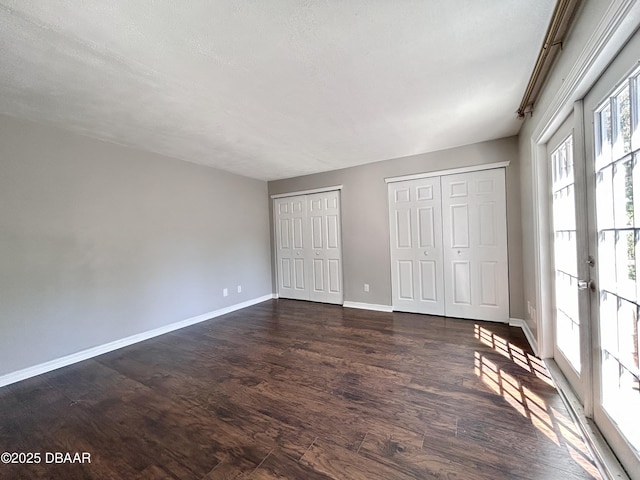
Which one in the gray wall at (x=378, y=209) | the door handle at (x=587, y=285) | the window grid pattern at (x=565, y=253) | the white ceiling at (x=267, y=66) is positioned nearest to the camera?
the white ceiling at (x=267, y=66)

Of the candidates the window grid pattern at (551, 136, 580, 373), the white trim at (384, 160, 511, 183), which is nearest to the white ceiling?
the white trim at (384, 160, 511, 183)

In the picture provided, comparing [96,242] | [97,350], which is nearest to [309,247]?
[96,242]

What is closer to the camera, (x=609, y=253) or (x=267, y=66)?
(x=609, y=253)

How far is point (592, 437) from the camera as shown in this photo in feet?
4.65

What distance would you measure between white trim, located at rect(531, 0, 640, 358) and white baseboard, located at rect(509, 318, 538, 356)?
0.22 m

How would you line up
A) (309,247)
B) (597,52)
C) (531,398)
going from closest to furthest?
(597,52) < (531,398) < (309,247)

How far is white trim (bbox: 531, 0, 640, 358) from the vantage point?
1031mm

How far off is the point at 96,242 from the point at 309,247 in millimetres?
3029

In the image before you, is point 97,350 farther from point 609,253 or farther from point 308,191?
point 609,253

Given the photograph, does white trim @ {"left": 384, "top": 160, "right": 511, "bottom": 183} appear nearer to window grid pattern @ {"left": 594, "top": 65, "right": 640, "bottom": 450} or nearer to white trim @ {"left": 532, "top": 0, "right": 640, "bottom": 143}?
white trim @ {"left": 532, "top": 0, "right": 640, "bottom": 143}

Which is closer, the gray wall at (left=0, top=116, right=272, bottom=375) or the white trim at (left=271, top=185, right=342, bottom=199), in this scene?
the gray wall at (left=0, top=116, right=272, bottom=375)

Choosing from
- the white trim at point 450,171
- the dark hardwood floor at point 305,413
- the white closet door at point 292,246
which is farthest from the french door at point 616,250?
the white closet door at point 292,246

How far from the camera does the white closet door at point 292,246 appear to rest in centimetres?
492

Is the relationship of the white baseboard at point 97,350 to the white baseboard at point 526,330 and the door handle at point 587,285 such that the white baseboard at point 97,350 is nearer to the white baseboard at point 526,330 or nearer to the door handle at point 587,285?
the white baseboard at point 526,330
